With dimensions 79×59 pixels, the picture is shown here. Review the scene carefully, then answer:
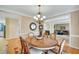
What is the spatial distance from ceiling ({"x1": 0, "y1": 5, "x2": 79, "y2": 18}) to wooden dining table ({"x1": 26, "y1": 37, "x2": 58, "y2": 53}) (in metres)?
0.42

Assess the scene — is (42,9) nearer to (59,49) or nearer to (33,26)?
(33,26)

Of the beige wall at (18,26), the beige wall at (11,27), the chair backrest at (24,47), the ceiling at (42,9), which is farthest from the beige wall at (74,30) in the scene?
the beige wall at (11,27)

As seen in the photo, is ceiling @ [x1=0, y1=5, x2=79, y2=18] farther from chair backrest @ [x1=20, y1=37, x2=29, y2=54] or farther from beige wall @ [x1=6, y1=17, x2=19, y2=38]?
chair backrest @ [x1=20, y1=37, x2=29, y2=54]

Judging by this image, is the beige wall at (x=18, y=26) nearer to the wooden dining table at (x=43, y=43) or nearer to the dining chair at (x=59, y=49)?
the wooden dining table at (x=43, y=43)

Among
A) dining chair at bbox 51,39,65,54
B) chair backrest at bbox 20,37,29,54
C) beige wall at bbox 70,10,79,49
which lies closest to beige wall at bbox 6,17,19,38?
chair backrest at bbox 20,37,29,54

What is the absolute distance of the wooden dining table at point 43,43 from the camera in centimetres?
221

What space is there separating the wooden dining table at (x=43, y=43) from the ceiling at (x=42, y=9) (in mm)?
421

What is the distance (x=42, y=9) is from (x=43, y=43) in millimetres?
585

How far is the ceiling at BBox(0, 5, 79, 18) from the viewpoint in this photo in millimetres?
2162

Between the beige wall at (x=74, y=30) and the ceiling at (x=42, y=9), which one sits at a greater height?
the ceiling at (x=42, y=9)

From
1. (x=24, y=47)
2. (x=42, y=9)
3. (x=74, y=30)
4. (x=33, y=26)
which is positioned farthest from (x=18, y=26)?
(x=74, y=30)
